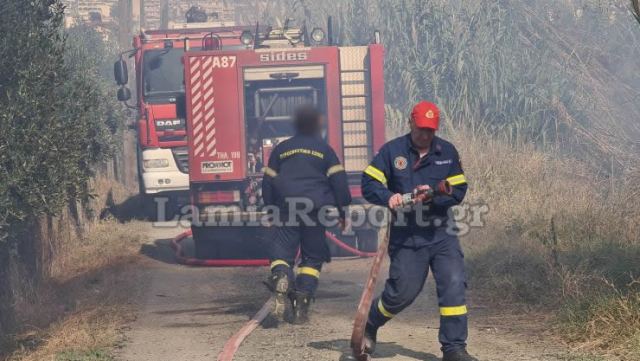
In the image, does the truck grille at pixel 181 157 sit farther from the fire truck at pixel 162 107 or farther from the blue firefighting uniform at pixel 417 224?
the blue firefighting uniform at pixel 417 224

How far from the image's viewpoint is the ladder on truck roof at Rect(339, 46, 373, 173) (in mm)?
13156

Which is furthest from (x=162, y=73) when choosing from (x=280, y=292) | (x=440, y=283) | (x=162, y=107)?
(x=440, y=283)

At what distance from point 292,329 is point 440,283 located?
208 cm

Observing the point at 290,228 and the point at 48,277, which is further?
the point at 48,277

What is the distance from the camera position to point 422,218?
19.1 ft

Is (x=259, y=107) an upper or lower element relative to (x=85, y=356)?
upper

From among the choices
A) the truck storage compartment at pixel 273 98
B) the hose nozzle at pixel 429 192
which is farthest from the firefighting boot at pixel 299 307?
the truck storage compartment at pixel 273 98

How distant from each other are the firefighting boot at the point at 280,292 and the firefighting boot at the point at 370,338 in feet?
5.70

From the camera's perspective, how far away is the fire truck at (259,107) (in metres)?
12.9

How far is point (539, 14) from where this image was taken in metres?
21.2

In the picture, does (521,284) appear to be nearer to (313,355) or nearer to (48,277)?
(313,355)

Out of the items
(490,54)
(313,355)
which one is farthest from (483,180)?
(313,355)

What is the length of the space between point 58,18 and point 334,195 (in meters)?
4.79

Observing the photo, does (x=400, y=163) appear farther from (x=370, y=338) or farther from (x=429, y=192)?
(x=370, y=338)
